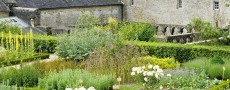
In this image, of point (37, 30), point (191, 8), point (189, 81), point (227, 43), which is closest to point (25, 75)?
point (189, 81)

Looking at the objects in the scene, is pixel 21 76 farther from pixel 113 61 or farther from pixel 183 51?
pixel 183 51

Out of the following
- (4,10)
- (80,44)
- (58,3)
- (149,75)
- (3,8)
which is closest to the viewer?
(149,75)

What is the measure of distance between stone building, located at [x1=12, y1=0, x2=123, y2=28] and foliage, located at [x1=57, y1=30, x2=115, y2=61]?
14.1m

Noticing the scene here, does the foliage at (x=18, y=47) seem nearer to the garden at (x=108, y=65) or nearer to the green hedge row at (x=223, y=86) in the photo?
the garden at (x=108, y=65)

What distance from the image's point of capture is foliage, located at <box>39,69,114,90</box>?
14.9 m

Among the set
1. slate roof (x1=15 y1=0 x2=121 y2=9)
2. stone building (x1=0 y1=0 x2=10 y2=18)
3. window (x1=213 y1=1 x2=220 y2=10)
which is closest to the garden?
stone building (x1=0 y1=0 x2=10 y2=18)

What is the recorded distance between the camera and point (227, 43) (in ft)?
83.6

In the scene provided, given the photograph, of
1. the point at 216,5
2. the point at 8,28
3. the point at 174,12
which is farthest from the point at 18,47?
the point at 174,12

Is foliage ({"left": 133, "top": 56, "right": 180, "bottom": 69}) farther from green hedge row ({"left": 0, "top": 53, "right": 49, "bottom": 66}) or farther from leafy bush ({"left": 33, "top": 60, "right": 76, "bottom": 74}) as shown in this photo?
green hedge row ({"left": 0, "top": 53, "right": 49, "bottom": 66})

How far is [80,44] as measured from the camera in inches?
801

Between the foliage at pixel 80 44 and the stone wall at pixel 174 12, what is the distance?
53.3 feet

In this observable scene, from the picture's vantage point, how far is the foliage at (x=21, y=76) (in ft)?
52.2

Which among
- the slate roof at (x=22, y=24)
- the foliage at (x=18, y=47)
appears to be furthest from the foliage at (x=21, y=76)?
the slate roof at (x=22, y=24)

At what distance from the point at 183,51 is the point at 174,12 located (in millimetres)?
17979
